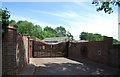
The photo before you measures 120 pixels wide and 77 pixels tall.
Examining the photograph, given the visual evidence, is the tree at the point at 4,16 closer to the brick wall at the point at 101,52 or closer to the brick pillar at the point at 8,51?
the brick pillar at the point at 8,51

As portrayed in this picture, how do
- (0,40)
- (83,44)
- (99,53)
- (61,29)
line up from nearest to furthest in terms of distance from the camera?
(0,40) → (99,53) → (83,44) → (61,29)

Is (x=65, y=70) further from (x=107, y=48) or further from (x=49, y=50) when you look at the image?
(x=49, y=50)

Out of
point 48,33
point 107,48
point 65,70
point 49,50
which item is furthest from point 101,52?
point 48,33

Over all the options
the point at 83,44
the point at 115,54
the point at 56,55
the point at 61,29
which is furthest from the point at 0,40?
the point at 61,29

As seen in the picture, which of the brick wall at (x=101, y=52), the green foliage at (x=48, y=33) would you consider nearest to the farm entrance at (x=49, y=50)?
the brick wall at (x=101, y=52)

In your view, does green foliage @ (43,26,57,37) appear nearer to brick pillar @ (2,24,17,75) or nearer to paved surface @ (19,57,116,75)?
paved surface @ (19,57,116,75)

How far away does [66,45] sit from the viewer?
36750 millimetres

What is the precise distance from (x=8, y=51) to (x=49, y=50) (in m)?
26.5

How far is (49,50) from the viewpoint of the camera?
37.0 meters

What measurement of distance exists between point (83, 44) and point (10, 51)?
18813 millimetres

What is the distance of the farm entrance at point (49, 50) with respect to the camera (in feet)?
116

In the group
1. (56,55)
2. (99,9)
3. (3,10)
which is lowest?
(56,55)

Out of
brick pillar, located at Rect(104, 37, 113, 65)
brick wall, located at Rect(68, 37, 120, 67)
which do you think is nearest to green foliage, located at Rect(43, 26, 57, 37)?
brick wall, located at Rect(68, 37, 120, 67)

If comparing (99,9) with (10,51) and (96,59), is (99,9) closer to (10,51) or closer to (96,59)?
(96,59)
